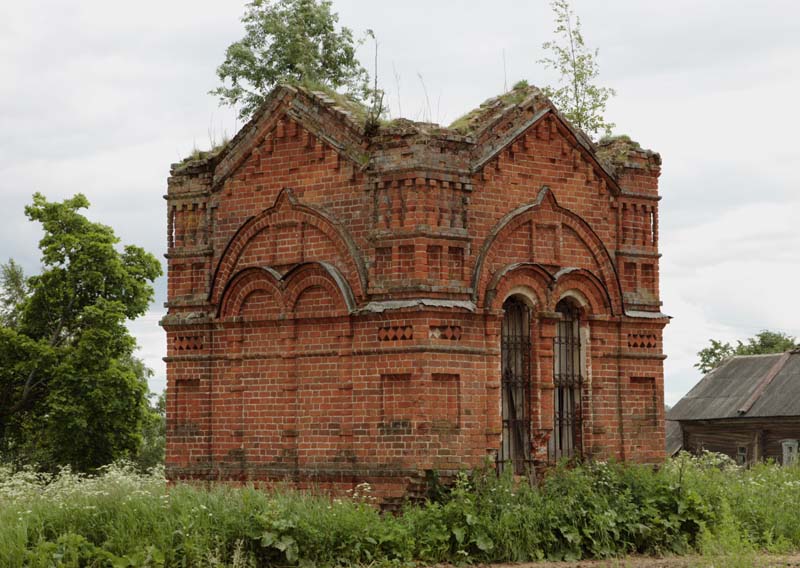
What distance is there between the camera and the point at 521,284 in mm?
17375

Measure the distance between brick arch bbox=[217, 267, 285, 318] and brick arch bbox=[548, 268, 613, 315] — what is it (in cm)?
385

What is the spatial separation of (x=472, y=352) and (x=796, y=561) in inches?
187

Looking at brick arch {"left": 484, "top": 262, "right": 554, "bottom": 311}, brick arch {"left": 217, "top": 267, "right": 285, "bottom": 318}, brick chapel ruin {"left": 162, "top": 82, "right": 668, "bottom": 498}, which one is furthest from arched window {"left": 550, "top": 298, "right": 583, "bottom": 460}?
brick arch {"left": 217, "top": 267, "right": 285, "bottom": 318}

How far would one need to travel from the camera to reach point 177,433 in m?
18.4

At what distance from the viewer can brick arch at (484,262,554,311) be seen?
55.4ft

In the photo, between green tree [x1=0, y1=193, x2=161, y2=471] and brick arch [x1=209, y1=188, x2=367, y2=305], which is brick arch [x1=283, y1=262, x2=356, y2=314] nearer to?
brick arch [x1=209, y1=188, x2=367, y2=305]

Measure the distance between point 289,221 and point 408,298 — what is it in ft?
8.07

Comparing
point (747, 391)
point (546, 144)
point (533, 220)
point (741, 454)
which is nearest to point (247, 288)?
point (533, 220)

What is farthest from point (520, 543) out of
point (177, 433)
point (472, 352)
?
point (177, 433)

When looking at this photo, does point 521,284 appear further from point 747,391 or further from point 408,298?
point 747,391

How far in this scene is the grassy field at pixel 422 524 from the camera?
13.5m

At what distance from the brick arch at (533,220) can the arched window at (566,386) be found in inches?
31.1

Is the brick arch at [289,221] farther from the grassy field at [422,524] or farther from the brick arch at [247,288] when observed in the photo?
the grassy field at [422,524]

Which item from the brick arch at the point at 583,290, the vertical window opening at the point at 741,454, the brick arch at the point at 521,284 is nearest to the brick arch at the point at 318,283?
the brick arch at the point at 521,284
